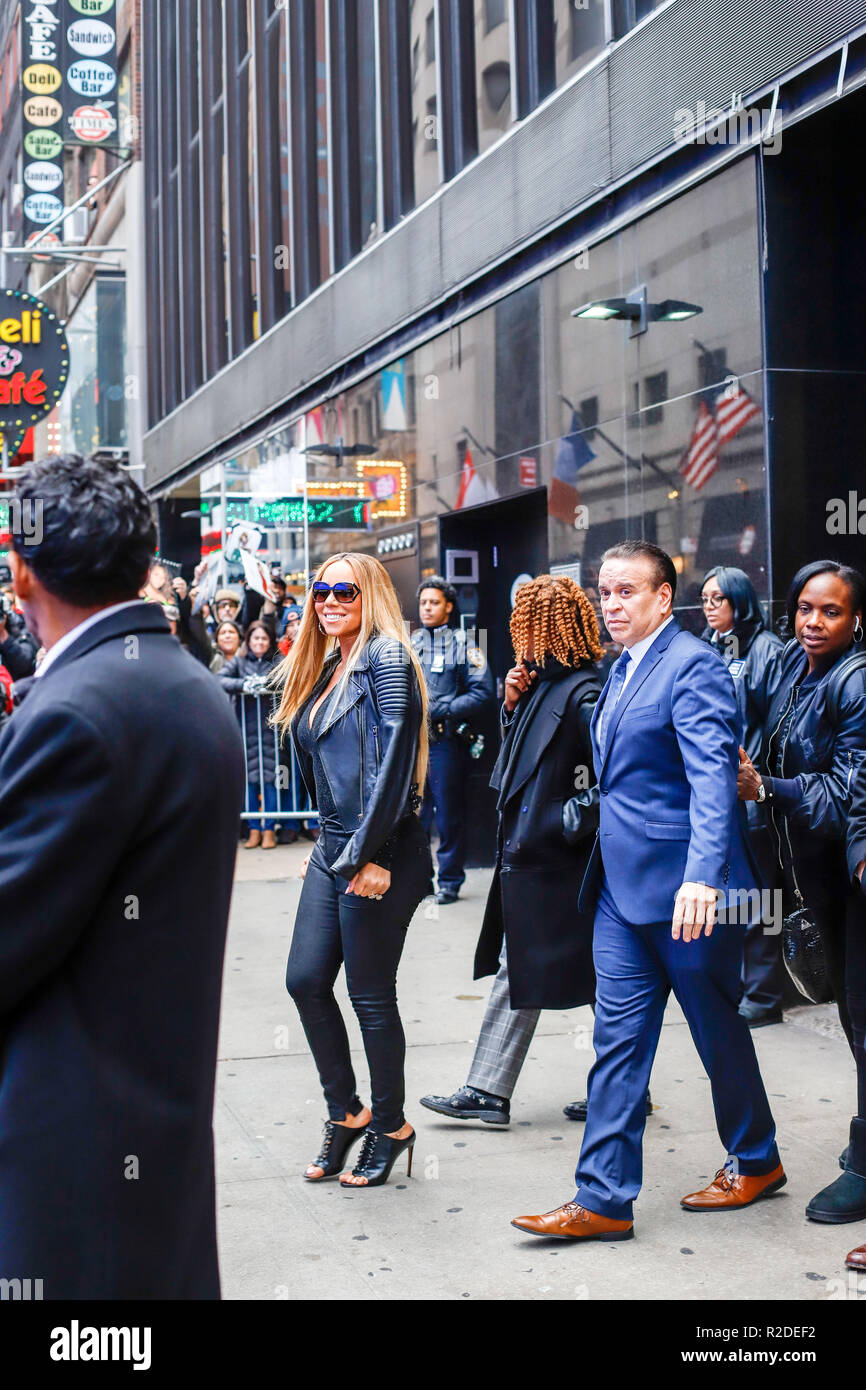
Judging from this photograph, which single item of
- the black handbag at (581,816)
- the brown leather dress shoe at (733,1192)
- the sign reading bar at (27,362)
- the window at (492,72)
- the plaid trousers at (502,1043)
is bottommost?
the brown leather dress shoe at (733,1192)

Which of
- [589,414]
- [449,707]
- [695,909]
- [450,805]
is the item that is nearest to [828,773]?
[695,909]

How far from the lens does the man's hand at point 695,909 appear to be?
3.99 metres

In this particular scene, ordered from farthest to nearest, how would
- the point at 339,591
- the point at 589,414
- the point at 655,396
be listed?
the point at 589,414 < the point at 655,396 < the point at 339,591

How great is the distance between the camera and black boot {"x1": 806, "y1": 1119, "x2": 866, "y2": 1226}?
14.2 feet

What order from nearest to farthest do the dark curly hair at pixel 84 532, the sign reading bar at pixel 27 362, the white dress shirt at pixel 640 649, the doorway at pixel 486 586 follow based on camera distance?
1. the dark curly hair at pixel 84 532
2. the white dress shirt at pixel 640 649
3. the doorway at pixel 486 586
4. the sign reading bar at pixel 27 362

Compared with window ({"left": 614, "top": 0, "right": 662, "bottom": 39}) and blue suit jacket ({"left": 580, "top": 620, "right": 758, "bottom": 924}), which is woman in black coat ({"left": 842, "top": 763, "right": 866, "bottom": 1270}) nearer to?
blue suit jacket ({"left": 580, "top": 620, "right": 758, "bottom": 924})

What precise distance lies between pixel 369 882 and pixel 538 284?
21.0 feet

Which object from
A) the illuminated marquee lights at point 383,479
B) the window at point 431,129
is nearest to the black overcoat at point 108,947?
the illuminated marquee lights at point 383,479

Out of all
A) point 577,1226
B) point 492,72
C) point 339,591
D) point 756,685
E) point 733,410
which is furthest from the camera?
point 492,72

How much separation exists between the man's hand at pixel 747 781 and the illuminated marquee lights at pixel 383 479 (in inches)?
342

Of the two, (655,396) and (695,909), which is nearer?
(695,909)

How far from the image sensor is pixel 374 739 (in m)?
4.81

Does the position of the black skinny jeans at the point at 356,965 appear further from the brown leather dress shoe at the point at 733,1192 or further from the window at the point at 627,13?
the window at the point at 627,13

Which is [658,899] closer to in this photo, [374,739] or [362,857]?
[362,857]
